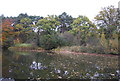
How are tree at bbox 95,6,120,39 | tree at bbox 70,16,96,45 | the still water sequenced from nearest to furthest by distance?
1. the still water
2. tree at bbox 95,6,120,39
3. tree at bbox 70,16,96,45

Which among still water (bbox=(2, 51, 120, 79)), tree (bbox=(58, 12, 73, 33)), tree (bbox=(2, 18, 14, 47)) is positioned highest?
tree (bbox=(58, 12, 73, 33))

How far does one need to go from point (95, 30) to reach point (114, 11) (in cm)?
371

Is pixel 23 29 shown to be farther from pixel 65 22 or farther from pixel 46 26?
pixel 65 22

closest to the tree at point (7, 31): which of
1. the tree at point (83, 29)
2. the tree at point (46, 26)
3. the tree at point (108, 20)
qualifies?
the tree at point (46, 26)

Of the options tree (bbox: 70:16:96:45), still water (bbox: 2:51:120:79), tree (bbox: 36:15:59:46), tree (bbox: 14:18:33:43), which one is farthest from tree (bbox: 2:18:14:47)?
tree (bbox: 70:16:96:45)

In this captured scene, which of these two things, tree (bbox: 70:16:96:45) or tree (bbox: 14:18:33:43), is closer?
tree (bbox: 70:16:96:45)

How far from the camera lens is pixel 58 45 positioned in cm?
2047

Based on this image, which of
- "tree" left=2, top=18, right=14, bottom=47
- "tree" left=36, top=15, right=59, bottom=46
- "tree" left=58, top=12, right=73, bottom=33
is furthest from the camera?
"tree" left=58, top=12, right=73, bottom=33

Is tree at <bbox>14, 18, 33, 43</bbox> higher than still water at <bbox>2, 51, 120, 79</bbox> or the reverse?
higher

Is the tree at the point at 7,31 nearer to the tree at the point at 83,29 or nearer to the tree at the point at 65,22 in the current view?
the tree at the point at 83,29

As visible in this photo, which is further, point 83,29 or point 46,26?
point 46,26

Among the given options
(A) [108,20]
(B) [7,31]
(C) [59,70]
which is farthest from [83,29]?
(C) [59,70]

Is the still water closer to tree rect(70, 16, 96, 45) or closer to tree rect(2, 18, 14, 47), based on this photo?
tree rect(2, 18, 14, 47)

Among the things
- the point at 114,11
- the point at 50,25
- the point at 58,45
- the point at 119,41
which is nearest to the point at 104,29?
the point at 114,11
